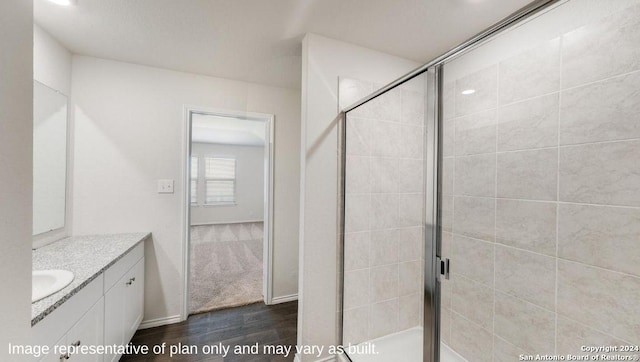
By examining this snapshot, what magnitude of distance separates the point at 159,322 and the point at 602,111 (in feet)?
11.1

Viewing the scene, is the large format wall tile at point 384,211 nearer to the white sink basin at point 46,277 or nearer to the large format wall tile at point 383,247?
the large format wall tile at point 383,247

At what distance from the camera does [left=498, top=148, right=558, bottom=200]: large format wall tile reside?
4.04ft

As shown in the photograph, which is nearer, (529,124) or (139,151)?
(529,124)

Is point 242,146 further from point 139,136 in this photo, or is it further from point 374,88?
point 374,88

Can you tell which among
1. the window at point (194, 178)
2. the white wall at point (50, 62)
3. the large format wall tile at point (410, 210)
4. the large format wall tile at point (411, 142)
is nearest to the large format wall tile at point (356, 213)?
the large format wall tile at point (410, 210)

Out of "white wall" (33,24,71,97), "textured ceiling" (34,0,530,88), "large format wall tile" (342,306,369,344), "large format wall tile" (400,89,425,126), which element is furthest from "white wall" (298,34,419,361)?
"white wall" (33,24,71,97)

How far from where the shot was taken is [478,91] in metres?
1.58

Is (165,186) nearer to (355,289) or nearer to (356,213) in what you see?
(356,213)

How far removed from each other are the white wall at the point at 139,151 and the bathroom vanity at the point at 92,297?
0.14 m

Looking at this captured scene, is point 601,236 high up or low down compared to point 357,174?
down

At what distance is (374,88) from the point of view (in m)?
1.88

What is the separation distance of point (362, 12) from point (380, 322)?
216 cm

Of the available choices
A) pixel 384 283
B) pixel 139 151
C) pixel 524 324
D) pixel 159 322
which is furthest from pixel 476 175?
pixel 159 322

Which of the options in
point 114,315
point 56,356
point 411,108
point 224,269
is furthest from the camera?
point 224,269
